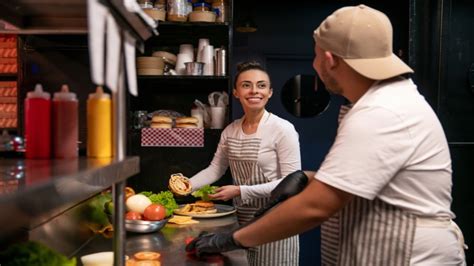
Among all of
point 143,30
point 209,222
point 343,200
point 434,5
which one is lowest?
point 209,222

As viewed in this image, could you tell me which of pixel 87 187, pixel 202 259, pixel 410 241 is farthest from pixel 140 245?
pixel 87 187

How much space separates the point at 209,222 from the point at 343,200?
1.47 metres

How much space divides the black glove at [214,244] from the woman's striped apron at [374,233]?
0.42 m

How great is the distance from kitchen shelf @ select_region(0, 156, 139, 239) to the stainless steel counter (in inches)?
33.2

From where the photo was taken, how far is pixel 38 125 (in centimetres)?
122

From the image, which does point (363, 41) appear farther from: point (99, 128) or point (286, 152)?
point (286, 152)

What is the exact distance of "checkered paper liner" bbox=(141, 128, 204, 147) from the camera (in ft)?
13.0

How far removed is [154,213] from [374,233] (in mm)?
1304

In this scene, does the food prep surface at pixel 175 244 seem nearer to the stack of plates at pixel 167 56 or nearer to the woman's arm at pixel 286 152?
the woman's arm at pixel 286 152

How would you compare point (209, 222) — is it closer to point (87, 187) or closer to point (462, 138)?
point (87, 187)

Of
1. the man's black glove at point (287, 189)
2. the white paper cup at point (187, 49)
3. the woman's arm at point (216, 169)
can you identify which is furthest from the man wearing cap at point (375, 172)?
the white paper cup at point (187, 49)

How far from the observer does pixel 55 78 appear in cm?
424

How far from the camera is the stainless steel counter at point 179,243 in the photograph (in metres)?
2.04

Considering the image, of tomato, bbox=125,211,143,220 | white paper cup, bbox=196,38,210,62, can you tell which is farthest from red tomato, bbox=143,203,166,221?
white paper cup, bbox=196,38,210,62
